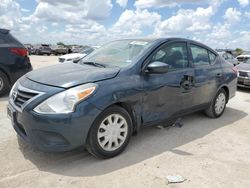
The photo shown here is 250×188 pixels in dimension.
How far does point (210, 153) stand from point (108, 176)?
1651mm

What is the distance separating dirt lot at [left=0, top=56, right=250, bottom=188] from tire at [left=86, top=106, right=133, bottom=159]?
13cm

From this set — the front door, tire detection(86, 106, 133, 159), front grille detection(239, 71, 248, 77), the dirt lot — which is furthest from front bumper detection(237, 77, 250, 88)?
tire detection(86, 106, 133, 159)

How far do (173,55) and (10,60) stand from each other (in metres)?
4.40

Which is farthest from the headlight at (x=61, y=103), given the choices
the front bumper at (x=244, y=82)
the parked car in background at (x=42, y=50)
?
the parked car in background at (x=42, y=50)

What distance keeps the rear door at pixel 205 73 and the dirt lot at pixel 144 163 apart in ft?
2.46

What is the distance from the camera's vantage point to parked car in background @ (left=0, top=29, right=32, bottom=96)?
6789 mm

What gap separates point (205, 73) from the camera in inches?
200

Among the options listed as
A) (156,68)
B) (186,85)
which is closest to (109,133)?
(156,68)

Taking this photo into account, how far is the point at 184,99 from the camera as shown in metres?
4.63

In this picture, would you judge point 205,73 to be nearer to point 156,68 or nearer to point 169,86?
point 169,86

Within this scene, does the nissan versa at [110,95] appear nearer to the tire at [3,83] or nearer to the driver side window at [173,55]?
the driver side window at [173,55]

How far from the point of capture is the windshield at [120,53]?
4032 millimetres

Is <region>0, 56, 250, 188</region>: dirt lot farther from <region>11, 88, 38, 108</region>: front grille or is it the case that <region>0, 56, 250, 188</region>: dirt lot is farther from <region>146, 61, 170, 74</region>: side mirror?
<region>146, 61, 170, 74</region>: side mirror

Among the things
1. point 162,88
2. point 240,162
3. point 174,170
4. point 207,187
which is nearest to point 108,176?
point 174,170
